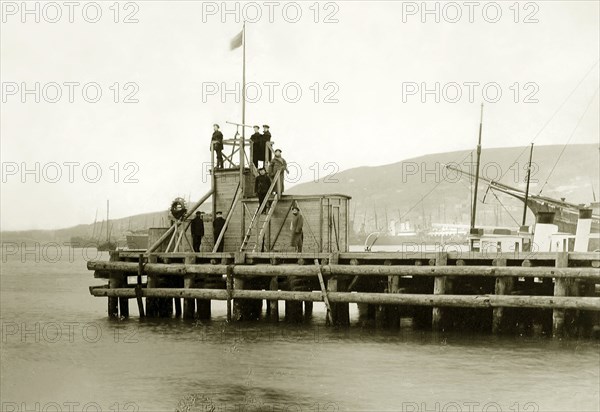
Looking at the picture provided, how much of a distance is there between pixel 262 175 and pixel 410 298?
22.1ft

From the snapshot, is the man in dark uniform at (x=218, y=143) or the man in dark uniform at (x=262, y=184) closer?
the man in dark uniform at (x=262, y=184)

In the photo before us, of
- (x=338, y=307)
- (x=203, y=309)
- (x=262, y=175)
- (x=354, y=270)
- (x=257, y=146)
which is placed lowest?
(x=203, y=309)

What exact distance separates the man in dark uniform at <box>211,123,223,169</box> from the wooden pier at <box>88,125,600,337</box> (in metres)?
0.31

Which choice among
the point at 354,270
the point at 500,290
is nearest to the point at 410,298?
the point at 354,270

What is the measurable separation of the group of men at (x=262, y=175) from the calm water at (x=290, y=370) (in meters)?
3.00

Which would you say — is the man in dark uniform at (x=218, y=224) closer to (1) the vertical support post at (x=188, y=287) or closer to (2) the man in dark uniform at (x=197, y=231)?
(2) the man in dark uniform at (x=197, y=231)

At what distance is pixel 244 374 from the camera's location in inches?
663

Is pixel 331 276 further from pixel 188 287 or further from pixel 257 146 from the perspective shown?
pixel 257 146

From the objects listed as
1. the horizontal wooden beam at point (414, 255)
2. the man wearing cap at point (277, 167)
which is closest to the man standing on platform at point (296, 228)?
the horizontal wooden beam at point (414, 255)

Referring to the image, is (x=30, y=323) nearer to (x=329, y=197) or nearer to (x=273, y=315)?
(x=273, y=315)

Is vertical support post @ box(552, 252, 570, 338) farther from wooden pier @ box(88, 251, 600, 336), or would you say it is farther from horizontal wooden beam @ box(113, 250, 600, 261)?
horizontal wooden beam @ box(113, 250, 600, 261)

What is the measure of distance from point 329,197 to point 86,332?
9.92 meters

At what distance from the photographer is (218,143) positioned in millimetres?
25000

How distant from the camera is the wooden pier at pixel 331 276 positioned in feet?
62.0
